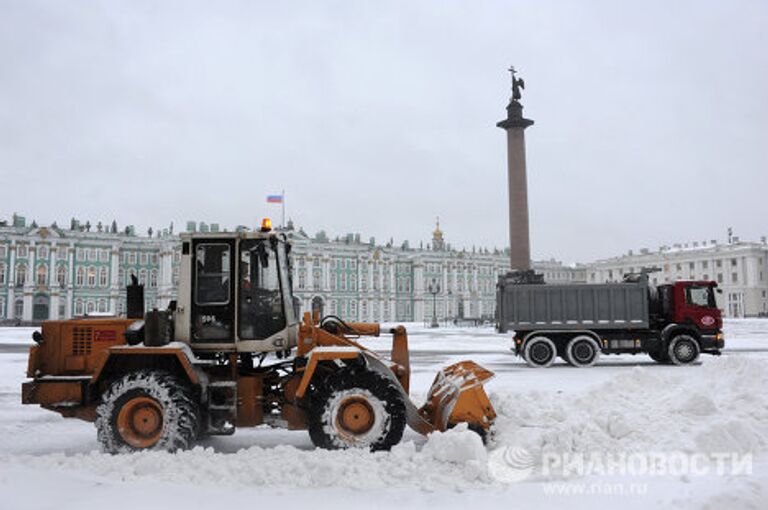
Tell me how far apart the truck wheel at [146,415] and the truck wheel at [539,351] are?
46.1 feet

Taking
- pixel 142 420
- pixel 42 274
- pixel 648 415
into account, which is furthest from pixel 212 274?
pixel 42 274

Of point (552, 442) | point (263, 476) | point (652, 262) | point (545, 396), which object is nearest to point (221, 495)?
point (263, 476)

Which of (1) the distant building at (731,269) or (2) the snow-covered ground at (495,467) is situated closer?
(2) the snow-covered ground at (495,467)

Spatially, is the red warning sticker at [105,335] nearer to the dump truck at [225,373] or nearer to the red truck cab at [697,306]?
the dump truck at [225,373]

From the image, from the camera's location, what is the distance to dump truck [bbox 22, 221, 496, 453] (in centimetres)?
700

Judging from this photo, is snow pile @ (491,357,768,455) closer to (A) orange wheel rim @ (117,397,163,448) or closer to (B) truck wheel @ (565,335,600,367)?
(A) orange wheel rim @ (117,397,163,448)

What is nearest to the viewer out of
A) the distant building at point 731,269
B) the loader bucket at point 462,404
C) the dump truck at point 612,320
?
the loader bucket at point 462,404

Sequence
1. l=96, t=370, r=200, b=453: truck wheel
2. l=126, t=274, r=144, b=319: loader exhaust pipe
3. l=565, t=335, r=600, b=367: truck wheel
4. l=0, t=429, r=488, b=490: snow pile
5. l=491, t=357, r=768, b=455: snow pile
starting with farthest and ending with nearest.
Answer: l=565, t=335, r=600, b=367: truck wheel < l=126, t=274, r=144, b=319: loader exhaust pipe < l=96, t=370, r=200, b=453: truck wheel < l=491, t=357, r=768, b=455: snow pile < l=0, t=429, r=488, b=490: snow pile

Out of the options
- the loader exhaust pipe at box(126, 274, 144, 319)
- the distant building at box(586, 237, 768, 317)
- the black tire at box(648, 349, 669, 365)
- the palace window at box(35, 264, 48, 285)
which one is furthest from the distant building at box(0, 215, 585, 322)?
the loader exhaust pipe at box(126, 274, 144, 319)

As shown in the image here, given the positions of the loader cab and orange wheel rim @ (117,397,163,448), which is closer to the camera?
orange wheel rim @ (117,397,163,448)

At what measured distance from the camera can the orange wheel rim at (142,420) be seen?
7020 millimetres

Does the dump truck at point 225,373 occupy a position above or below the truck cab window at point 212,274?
below

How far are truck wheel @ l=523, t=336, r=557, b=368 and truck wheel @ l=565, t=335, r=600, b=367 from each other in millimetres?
514

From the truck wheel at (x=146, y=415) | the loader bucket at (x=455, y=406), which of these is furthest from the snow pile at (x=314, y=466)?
the loader bucket at (x=455, y=406)
